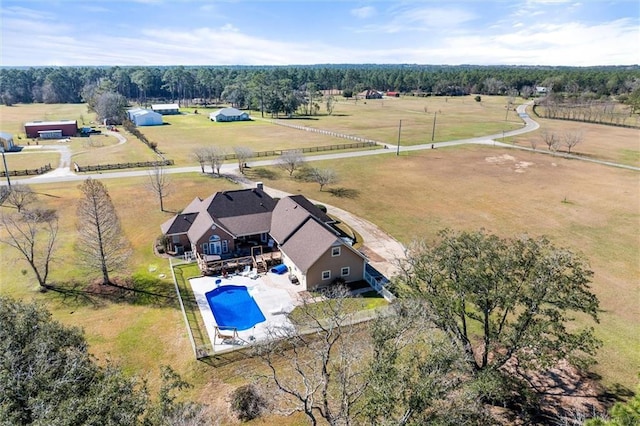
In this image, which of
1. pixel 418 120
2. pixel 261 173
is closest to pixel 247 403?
pixel 261 173

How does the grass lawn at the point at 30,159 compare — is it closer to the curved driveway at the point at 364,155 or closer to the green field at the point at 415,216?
the curved driveway at the point at 364,155

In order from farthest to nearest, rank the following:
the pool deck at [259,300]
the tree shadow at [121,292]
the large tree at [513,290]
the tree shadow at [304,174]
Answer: the tree shadow at [304,174], the tree shadow at [121,292], the pool deck at [259,300], the large tree at [513,290]

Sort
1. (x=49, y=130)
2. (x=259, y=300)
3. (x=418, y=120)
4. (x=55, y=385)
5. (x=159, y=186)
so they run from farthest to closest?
(x=418, y=120) → (x=49, y=130) → (x=159, y=186) → (x=259, y=300) → (x=55, y=385)

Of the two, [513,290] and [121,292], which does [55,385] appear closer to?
[513,290]

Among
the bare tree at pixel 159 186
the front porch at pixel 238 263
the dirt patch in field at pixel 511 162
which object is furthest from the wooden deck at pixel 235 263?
the dirt patch in field at pixel 511 162

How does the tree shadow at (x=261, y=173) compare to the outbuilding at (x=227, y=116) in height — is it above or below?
below

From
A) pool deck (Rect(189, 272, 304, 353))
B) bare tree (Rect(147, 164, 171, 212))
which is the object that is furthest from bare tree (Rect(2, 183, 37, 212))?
pool deck (Rect(189, 272, 304, 353))

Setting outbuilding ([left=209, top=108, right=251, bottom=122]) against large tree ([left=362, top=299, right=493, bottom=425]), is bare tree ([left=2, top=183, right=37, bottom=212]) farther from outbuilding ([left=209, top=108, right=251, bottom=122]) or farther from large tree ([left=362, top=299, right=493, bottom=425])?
outbuilding ([left=209, top=108, right=251, bottom=122])
